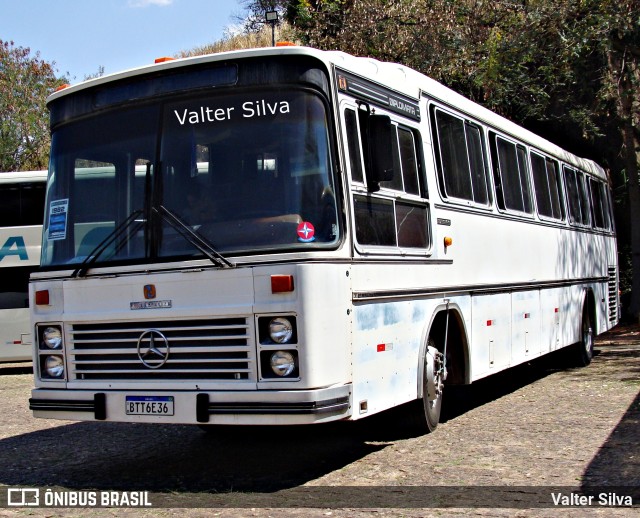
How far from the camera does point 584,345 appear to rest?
49.0 ft

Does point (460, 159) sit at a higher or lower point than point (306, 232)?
higher

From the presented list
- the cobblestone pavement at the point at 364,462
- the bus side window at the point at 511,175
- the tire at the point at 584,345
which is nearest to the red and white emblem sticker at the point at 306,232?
the cobblestone pavement at the point at 364,462

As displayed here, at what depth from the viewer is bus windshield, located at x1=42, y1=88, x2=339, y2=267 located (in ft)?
22.1

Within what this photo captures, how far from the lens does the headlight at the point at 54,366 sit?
24.2ft

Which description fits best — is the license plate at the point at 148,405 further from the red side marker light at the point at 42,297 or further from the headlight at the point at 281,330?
the red side marker light at the point at 42,297

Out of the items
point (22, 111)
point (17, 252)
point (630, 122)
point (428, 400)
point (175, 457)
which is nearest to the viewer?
point (175, 457)

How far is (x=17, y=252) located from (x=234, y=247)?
13437 millimetres

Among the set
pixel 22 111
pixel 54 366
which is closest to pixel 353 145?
pixel 54 366

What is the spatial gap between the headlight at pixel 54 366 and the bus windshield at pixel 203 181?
75 centimetres

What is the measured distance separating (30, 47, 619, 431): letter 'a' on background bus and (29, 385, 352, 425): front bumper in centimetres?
1

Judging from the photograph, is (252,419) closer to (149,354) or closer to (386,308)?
(149,354)

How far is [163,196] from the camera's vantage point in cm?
704

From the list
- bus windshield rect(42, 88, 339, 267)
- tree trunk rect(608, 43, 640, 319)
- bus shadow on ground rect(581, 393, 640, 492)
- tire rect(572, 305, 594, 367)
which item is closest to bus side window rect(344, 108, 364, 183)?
bus windshield rect(42, 88, 339, 267)

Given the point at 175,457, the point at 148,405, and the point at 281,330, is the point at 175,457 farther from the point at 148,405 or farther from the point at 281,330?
the point at 281,330
